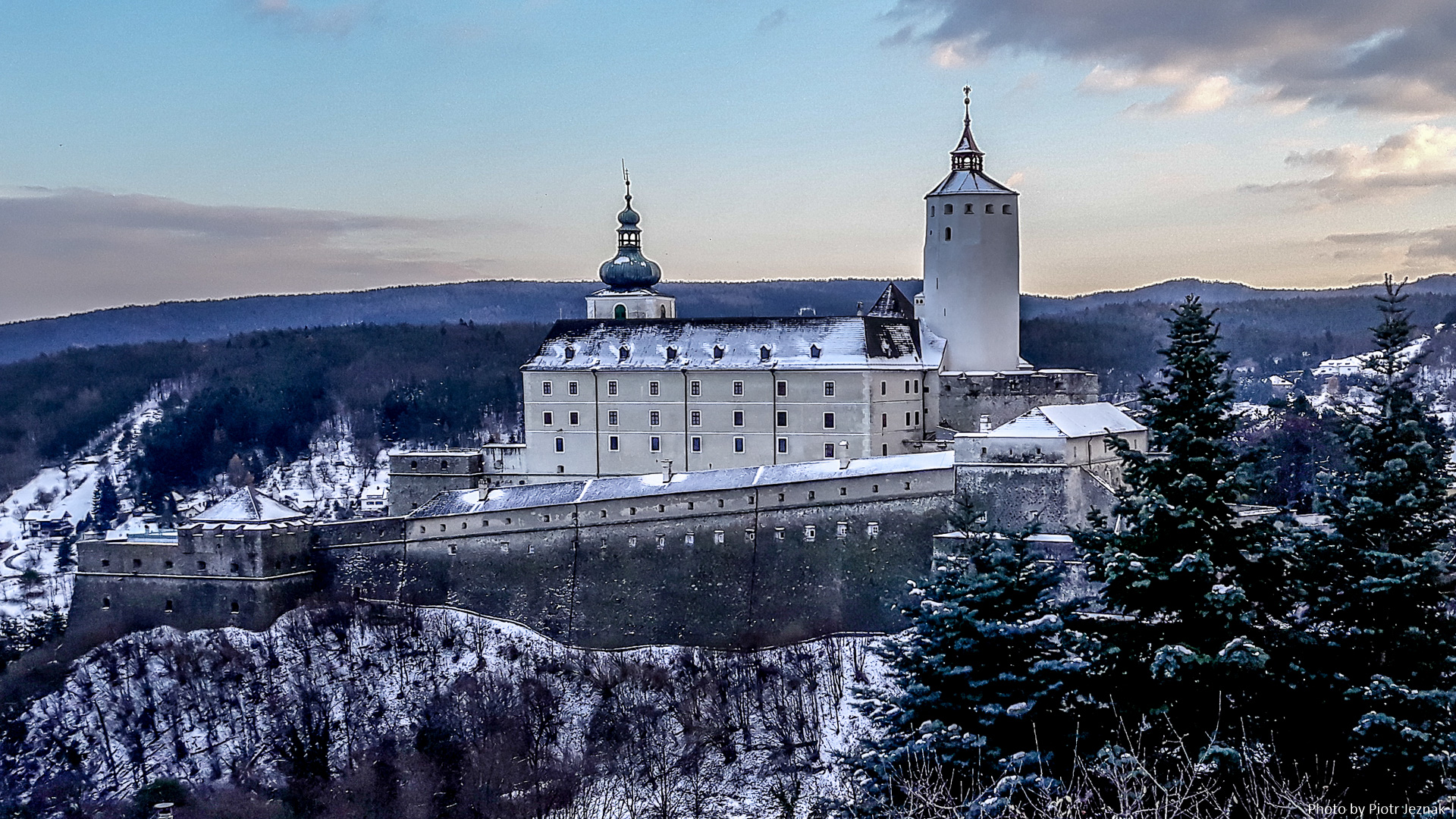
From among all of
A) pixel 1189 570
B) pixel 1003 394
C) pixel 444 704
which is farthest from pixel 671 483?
pixel 1189 570

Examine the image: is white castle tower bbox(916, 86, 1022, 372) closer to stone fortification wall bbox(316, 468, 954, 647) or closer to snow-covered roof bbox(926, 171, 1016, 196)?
snow-covered roof bbox(926, 171, 1016, 196)

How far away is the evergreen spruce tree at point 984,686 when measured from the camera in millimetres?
19281

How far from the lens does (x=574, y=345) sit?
46.2 meters

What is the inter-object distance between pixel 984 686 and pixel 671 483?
2034 cm

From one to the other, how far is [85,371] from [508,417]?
52.7 m

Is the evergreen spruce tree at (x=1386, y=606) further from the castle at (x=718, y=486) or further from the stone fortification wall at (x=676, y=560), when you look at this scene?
the stone fortification wall at (x=676, y=560)

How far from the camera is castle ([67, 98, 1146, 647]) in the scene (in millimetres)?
36031

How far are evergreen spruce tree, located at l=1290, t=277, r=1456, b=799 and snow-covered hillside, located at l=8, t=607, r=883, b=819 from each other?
47.1 feet

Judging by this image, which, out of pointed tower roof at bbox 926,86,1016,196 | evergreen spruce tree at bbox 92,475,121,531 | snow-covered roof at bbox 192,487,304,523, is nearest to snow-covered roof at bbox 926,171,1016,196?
pointed tower roof at bbox 926,86,1016,196

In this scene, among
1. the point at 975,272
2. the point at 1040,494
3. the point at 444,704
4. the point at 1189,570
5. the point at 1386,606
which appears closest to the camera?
the point at 1386,606

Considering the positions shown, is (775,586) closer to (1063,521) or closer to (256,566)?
(1063,521)

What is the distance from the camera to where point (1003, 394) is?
41.6 m

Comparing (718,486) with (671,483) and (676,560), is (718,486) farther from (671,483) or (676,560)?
(676,560)

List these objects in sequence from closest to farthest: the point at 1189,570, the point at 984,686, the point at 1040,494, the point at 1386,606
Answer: the point at 1386,606 → the point at 1189,570 → the point at 984,686 → the point at 1040,494
